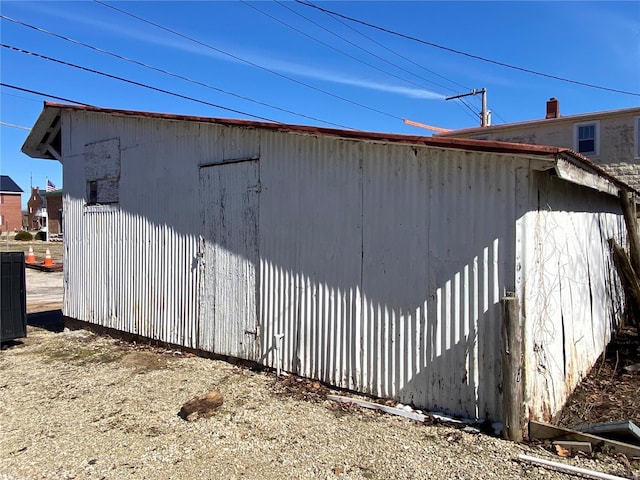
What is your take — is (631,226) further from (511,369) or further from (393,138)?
(393,138)

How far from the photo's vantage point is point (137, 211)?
7.85m

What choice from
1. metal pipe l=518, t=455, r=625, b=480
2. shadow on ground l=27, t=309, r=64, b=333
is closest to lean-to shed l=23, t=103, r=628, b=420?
metal pipe l=518, t=455, r=625, b=480

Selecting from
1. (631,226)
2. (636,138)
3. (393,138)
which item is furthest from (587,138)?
(393,138)

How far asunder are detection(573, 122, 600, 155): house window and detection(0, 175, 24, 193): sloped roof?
215ft

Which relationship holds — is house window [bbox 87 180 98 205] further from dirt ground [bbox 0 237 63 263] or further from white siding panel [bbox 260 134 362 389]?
dirt ground [bbox 0 237 63 263]

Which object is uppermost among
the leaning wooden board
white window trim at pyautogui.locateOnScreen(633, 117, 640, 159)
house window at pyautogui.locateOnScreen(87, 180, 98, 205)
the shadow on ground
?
white window trim at pyautogui.locateOnScreen(633, 117, 640, 159)

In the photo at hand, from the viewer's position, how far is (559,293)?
4750mm

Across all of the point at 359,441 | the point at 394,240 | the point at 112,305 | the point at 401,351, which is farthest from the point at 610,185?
the point at 112,305

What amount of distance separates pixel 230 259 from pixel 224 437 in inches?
108

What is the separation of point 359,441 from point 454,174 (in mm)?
2597

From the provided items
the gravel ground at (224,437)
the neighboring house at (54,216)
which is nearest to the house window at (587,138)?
the gravel ground at (224,437)

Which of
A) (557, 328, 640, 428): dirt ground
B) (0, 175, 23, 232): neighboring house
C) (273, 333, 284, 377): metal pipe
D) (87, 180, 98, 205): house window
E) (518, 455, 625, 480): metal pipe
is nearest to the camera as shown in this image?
(518, 455, 625, 480): metal pipe

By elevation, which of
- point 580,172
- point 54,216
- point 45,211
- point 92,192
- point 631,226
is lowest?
point 631,226

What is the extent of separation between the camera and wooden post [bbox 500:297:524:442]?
383 cm
